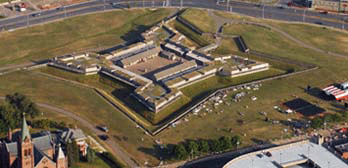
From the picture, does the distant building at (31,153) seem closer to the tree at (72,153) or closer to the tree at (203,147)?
the tree at (72,153)

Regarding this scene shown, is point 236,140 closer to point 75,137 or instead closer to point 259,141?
point 259,141

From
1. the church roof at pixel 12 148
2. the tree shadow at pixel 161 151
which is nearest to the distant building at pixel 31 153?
the church roof at pixel 12 148

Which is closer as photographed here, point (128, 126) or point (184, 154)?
point (184, 154)

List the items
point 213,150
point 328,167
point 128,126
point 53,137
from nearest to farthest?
point 328,167
point 53,137
point 213,150
point 128,126

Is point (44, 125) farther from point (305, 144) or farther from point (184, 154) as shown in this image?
point (305, 144)

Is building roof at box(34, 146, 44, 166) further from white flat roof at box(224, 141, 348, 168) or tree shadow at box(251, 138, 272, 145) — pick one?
tree shadow at box(251, 138, 272, 145)

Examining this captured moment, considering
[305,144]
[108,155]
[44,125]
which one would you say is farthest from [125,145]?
[305,144]
